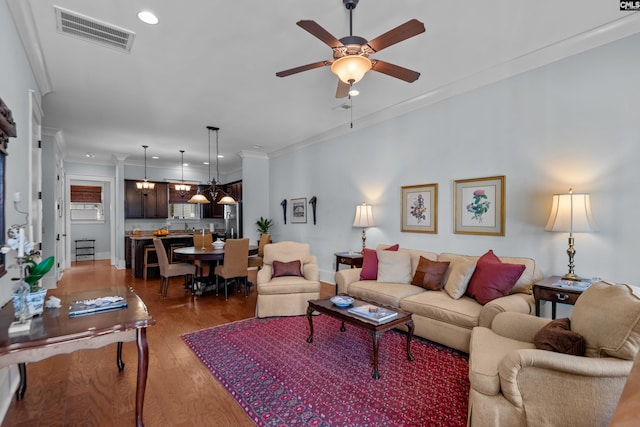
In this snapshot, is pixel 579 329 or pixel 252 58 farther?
pixel 252 58

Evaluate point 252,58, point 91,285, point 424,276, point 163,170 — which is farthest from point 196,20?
point 163,170

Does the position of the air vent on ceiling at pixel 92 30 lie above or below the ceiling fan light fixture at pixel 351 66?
above

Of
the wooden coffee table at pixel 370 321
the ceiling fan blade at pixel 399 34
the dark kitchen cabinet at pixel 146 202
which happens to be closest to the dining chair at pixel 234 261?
the wooden coffee table at pixel 370 321

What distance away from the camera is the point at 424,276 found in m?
3.59

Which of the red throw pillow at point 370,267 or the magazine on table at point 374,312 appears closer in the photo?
the magazine on table at point 374,312

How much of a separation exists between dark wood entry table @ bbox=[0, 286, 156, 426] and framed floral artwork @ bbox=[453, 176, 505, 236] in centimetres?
353

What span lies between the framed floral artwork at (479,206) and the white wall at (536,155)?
→ 3.2 inches

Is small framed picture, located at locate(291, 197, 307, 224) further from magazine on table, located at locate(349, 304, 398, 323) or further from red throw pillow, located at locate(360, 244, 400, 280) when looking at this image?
magazine on table, located at locate(349, 304, 398, 323)

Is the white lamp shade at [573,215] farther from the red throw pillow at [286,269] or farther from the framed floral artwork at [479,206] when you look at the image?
the red throw pillow at [286,269]

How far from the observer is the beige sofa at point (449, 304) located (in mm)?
2727

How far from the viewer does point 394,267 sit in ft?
12.7

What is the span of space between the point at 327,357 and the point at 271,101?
3.41 meters

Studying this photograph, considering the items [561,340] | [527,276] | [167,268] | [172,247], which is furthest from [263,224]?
[561,340]

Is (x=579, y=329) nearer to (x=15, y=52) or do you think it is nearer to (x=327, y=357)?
(x=327, y=357)
